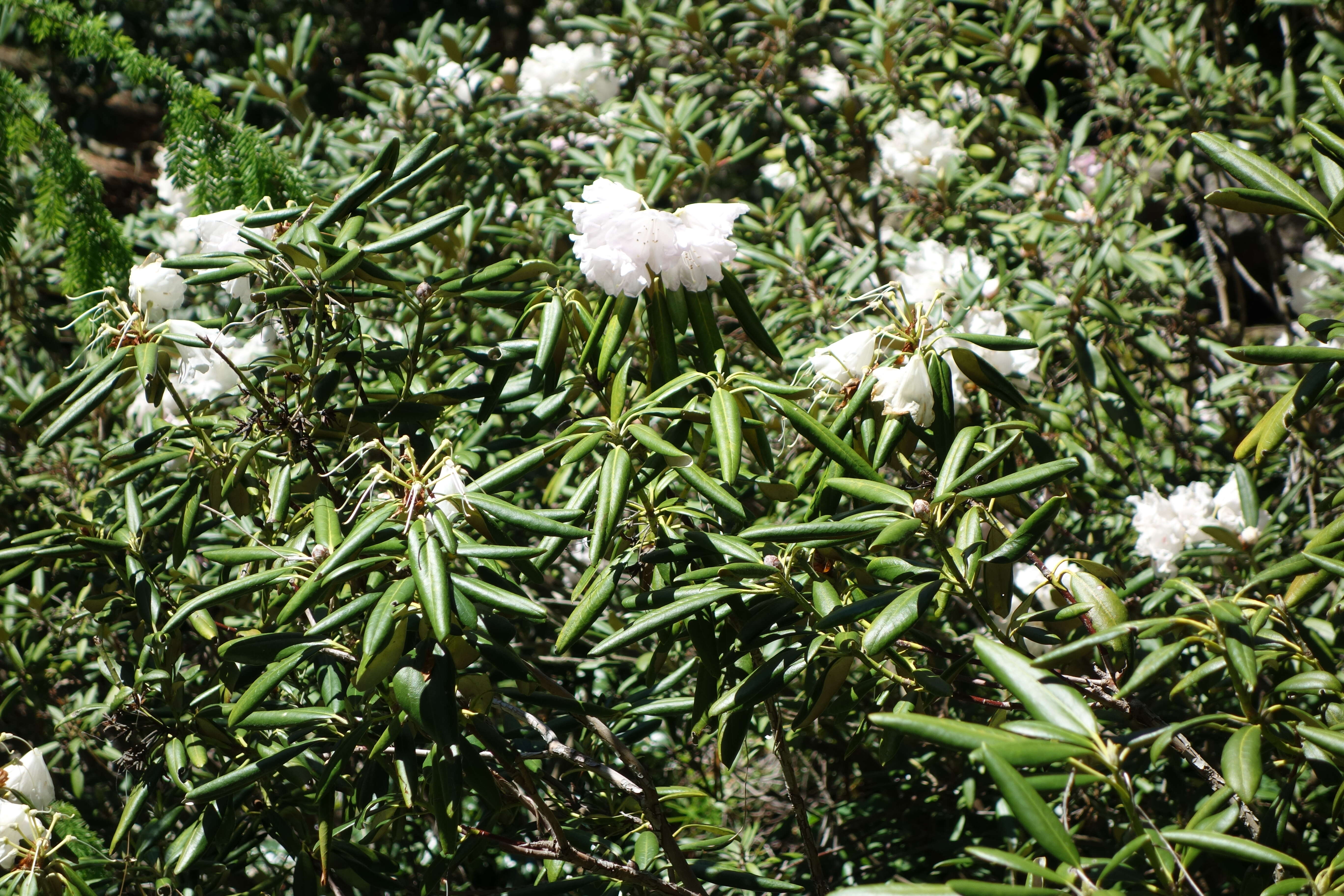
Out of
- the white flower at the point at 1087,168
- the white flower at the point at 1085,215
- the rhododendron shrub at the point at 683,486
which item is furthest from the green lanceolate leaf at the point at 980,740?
the white flower at the point at 1087,168

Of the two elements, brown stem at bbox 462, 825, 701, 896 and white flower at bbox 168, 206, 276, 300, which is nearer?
brown stem at bbox 462, 825, 701, 896

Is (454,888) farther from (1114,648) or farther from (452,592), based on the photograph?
(1114,648)

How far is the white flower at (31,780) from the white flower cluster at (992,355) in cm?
148

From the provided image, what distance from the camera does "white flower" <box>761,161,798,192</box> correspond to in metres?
2.82

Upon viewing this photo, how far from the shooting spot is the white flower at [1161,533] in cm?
195

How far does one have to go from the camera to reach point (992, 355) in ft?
5.52

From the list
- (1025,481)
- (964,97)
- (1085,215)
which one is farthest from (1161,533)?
(964,97)

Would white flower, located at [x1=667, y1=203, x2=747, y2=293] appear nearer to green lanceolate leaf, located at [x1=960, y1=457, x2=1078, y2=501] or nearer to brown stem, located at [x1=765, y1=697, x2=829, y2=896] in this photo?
green lanceolate leaf, located at [x1=960, y1=457, x2=1078, y2=501]

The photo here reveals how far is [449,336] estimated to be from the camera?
2.20 meters

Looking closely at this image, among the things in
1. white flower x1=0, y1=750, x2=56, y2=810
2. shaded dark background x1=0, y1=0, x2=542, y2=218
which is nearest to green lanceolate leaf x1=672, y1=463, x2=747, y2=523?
white flower x1=0, y1=750, x2=56, y2=810

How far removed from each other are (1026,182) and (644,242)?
77.2 inches

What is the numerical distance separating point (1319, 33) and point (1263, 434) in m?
1.68

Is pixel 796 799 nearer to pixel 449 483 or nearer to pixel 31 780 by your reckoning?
pixel 449 483

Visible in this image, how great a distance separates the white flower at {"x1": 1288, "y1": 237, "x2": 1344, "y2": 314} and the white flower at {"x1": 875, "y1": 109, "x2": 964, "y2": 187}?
1012 mm
